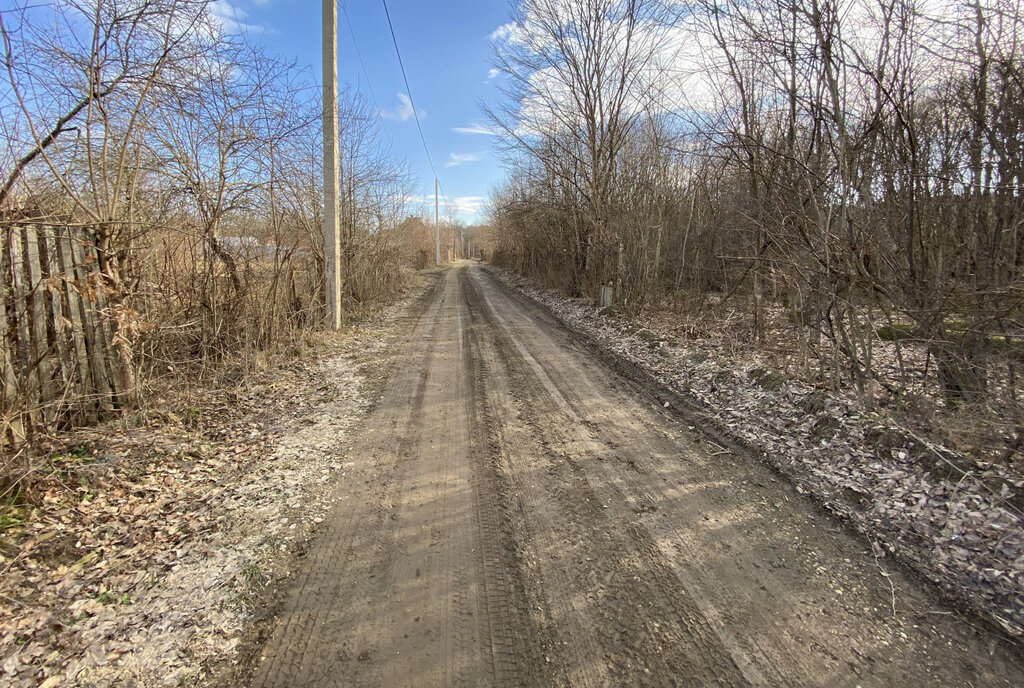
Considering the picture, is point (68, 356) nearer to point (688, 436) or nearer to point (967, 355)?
point (688, 436)

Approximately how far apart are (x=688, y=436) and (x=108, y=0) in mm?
6770

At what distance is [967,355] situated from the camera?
15.1 feet

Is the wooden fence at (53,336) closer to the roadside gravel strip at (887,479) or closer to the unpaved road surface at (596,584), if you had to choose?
the unpaved road surface at (596,584)

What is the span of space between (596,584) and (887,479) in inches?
102

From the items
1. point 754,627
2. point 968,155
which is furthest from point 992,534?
point 968,155

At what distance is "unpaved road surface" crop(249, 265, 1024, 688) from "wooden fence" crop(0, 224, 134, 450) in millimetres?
2412

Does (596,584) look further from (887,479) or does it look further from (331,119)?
(331,119)

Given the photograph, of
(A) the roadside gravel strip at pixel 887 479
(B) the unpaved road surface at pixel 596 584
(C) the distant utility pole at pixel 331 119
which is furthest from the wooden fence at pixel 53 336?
(A) the roadside gravel strip at pixel 887 479

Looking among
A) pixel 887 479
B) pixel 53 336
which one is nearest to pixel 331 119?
pixel 53 336

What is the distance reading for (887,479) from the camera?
357 cm

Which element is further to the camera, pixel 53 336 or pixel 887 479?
pixel 53 336

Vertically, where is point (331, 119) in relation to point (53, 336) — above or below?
above

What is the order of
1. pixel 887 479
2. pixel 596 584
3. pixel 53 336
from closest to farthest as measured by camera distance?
pixel 596 584, pixel 887 479, pixel 53 336

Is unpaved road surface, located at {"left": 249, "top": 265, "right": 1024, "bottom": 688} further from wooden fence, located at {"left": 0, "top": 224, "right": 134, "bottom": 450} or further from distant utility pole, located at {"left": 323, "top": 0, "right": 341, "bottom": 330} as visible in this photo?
distant utility pole, located at {"left": 323, "top": 0, "right": 341, "bottom": 330}
